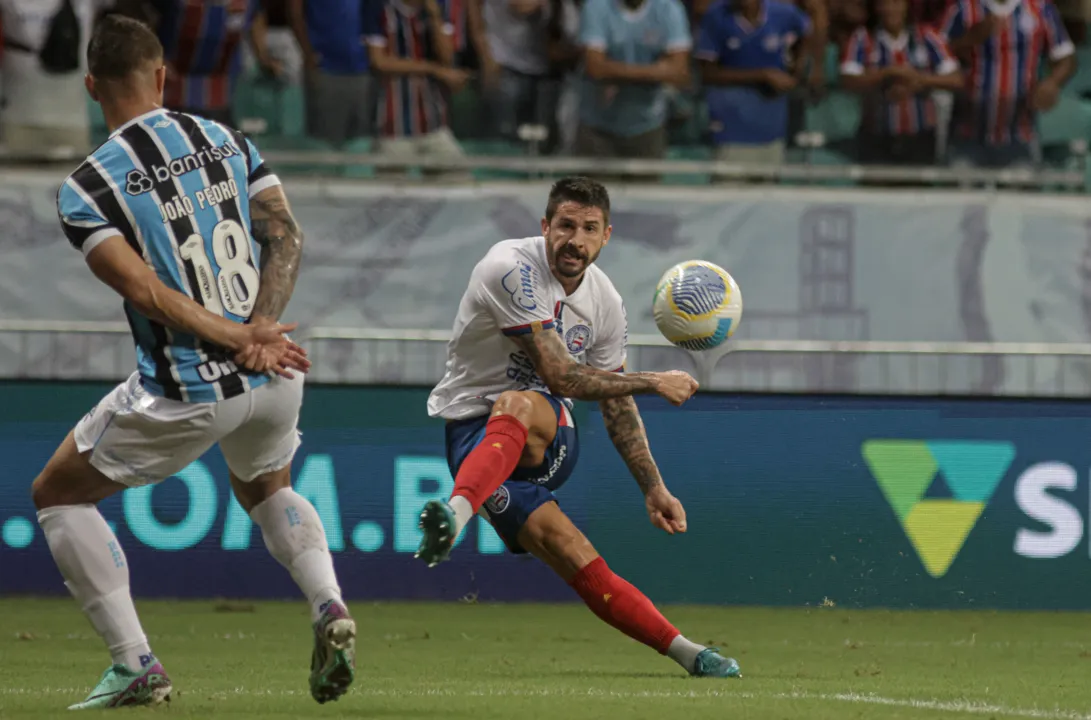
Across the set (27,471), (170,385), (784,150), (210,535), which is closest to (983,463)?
(784,150)

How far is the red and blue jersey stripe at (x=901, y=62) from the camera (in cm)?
1345

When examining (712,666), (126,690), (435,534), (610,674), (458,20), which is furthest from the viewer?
(458,20)

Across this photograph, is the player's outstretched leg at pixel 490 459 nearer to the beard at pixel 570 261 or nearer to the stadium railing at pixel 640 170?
the beard at pixel 570 261

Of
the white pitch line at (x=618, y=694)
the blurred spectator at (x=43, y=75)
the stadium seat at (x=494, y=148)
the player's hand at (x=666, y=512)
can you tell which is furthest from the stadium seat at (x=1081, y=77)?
the white pitch line at (x=618, y=694)

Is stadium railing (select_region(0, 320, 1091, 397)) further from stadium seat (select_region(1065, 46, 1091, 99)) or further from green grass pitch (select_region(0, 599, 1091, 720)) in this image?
stadium seat (select_region(1065, 46, 1091, 99))

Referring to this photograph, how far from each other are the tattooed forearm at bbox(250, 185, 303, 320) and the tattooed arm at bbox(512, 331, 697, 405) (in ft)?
5.22

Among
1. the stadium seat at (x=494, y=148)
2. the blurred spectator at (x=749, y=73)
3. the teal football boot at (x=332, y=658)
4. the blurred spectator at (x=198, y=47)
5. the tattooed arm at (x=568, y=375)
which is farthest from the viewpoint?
the blurred spectator at (x=749, y=73)

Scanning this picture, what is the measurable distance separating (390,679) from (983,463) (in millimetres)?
4953

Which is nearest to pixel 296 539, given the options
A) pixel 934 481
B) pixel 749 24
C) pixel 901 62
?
pixel 934 481

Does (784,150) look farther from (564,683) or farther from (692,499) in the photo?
(564,683)

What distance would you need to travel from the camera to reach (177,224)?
550cm

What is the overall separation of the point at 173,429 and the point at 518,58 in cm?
823

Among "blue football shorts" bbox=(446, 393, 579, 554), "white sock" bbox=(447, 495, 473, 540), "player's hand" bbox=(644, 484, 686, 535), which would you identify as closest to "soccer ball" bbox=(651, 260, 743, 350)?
"blue football shorts" bbox=(446, 393, 579, 554)

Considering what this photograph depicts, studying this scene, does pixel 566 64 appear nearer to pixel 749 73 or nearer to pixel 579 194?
pixel 749 73
